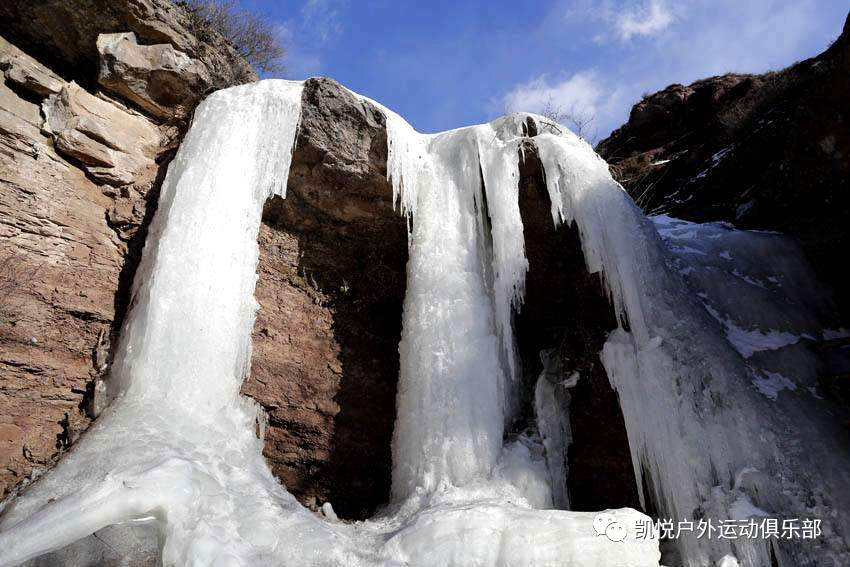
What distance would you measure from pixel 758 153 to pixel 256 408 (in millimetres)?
7730

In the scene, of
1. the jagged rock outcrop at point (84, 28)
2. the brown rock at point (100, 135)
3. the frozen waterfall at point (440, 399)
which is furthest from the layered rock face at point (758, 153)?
the brown rock at point (100, 135)

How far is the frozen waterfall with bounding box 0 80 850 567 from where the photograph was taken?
3.01 metres

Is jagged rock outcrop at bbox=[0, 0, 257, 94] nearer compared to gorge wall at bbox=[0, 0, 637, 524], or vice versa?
gorge wall at bbox=[0, 0, 637, 524]

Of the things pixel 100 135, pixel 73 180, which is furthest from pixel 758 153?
pixel 73 180

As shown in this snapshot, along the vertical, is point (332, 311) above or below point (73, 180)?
below

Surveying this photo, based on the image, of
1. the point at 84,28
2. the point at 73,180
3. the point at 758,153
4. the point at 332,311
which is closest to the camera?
the point at 73,180

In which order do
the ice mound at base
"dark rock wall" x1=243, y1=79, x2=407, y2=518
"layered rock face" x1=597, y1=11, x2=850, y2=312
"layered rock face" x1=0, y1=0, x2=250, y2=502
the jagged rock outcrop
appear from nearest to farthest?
the ice mound at base < "layered rock face" x1=0, y1=0, x2=250, y2=502 < the jagged rock outcrop < "dark rock wall" x1=243, y1=79, x2=407, y2=518 < "layered rock face" x1=597, y1=11, x2=850, y2=312

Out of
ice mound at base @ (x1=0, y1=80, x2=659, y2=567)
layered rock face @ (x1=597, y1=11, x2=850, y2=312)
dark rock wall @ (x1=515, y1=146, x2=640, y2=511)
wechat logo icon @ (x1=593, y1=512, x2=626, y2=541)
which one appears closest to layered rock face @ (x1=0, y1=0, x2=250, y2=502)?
ice mound at base @ (x1=0, y1=80, x2=659, y2=567)

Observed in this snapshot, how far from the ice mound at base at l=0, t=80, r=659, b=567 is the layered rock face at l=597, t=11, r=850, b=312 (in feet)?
10.3

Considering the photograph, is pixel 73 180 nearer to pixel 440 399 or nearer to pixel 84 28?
pixel 84 28

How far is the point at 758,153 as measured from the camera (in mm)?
7812

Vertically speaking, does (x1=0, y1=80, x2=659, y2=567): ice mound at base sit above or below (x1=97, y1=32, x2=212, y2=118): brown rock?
below

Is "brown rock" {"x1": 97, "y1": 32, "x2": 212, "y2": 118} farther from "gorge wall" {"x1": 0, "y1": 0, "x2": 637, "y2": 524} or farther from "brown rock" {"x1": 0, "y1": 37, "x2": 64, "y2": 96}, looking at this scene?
"brown rock" {"x1": 0, "y1": 37, "x2": 64, "y2": 96}

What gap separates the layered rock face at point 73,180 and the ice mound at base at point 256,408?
0.36 m
